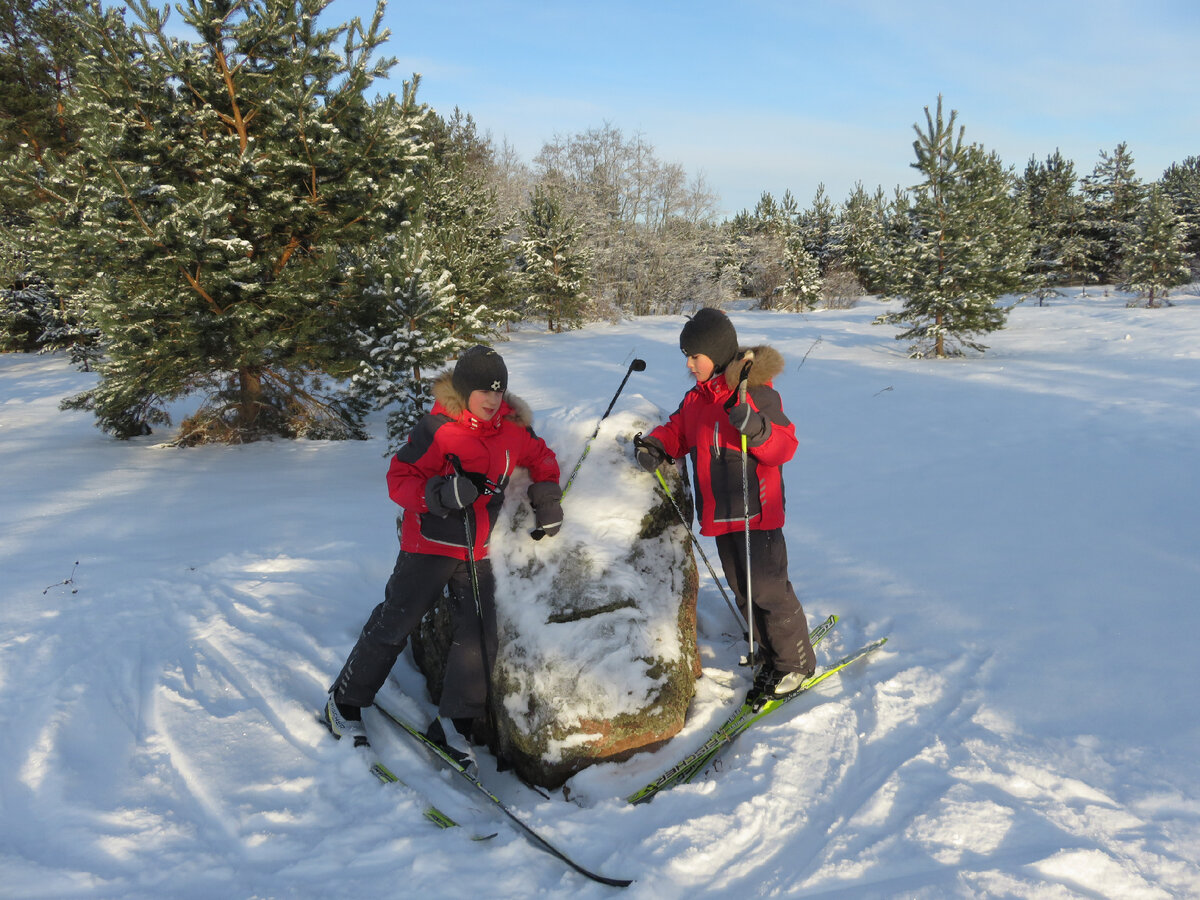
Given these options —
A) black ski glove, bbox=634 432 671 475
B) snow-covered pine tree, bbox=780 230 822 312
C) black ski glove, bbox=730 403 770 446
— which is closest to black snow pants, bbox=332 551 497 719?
black ski glove, bbox=634 432 671 475

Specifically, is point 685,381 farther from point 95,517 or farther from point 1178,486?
point 95,517

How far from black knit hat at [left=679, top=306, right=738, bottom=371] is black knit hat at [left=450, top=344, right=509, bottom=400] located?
1092 mm

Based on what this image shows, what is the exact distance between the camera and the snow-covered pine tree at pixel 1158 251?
2225 centimetres

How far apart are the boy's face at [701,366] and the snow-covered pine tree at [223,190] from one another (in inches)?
283

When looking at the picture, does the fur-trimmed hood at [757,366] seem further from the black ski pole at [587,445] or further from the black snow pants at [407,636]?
the black snow pants at [407,636]

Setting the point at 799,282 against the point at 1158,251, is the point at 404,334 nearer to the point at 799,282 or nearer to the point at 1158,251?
the point at 1158,251

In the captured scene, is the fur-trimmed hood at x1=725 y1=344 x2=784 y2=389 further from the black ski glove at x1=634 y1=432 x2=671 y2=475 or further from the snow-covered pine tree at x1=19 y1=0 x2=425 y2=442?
the snow-covered pine tree at x1=19 y1=0 x2=425 y2=442

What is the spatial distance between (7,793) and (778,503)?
3.95 meters

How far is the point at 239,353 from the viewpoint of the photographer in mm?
9055

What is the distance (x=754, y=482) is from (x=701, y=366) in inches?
29.7

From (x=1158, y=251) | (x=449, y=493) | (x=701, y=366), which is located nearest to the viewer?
(x=449, y=493)

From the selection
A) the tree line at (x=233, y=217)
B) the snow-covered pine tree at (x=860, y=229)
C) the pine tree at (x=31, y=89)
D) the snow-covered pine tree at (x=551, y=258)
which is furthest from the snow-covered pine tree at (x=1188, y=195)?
the pine tree at (x=31, y=89)

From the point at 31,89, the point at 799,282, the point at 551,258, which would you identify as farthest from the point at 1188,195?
the point at 31,89

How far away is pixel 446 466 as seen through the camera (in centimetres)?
348
